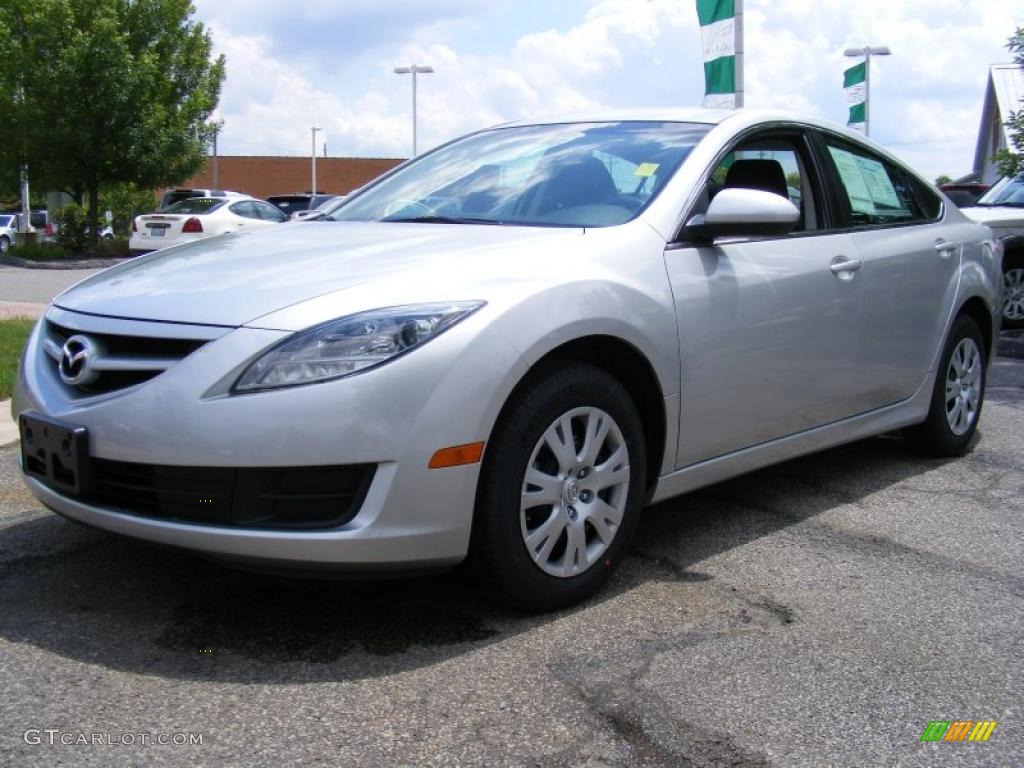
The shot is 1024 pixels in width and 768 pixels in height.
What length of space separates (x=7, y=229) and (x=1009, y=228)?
123 ft

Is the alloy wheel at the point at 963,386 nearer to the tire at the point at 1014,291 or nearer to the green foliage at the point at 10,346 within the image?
the green foliage at the point at 10,346

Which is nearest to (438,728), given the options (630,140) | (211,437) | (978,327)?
(211,437)

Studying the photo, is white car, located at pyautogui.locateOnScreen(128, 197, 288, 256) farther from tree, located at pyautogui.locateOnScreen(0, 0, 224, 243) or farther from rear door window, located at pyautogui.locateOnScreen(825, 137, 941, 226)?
rear door window, located at pyautogui.locateOnScreen(825, 137, 941, 226)

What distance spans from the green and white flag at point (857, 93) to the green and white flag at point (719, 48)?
8.35 metres

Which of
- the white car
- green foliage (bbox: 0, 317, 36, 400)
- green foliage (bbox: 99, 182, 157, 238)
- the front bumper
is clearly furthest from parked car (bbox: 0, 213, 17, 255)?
the front bumper

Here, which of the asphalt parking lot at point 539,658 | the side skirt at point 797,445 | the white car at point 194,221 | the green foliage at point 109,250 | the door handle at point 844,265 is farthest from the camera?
the green foliage at point 109,250

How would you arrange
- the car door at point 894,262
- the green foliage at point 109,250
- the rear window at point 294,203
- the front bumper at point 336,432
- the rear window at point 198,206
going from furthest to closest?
the rear window at point 294,203 → the green foliage at point 109,250 → the rear window at point 198,206 → the car door at point 894,262 → the front bumper at point 336,432

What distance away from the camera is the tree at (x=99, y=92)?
22.4 metres

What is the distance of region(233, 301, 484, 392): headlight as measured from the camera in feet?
9.29

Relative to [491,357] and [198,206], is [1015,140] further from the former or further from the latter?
[198,206]

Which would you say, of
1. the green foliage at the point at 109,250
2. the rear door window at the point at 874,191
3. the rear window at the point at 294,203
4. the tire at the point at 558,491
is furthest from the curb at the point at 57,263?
the tire at the point at 558,491

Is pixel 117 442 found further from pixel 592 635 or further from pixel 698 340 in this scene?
pixel 698 340

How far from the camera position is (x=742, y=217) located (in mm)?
3611

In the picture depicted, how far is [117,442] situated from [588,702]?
1389mm
